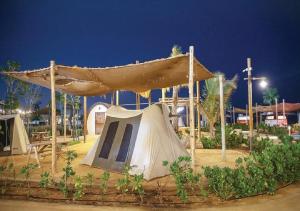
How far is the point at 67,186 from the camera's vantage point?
560 cm

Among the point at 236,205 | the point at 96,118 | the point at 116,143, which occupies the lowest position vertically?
the point at 236,205

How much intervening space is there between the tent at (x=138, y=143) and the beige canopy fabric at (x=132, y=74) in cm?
83

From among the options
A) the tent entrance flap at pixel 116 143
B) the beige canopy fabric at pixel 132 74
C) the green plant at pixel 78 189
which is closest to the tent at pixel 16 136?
the beige canopy fabric at pixel 132 74

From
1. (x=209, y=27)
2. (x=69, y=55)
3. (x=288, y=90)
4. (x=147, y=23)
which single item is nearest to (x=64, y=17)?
(x=69, y=55)

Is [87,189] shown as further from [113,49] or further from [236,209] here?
[113,49]

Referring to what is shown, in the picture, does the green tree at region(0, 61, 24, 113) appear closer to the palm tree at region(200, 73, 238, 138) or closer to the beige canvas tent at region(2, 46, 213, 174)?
the beige canvas tent at region(2, 46, 213, 174)

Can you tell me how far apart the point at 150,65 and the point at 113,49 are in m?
128

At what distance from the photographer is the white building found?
76.2ft

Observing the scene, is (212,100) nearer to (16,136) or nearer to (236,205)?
(16,136)

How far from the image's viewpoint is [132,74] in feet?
21.1

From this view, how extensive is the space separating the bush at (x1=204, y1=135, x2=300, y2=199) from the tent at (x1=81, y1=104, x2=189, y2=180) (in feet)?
5.87

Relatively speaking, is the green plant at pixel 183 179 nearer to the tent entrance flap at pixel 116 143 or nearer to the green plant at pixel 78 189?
the green plant at pixel 78 189

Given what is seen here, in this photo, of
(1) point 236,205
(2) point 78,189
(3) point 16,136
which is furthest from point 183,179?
(3) point 16,136

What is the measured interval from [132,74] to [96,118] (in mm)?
17483
